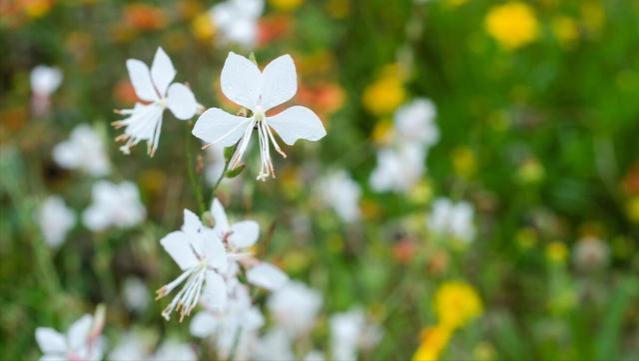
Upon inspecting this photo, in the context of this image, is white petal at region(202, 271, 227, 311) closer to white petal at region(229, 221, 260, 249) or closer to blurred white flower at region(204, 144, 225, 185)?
white petal at region(229, 221, 260, 249)

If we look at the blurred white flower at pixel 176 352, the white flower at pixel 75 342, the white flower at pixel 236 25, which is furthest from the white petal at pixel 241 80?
the white flower at pixel 236 25

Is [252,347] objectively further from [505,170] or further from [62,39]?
[62,39]

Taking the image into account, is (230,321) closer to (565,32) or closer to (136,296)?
(136,296)

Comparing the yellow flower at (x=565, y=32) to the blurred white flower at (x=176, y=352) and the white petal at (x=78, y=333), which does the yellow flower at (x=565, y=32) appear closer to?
the blurred white flower at (x=176, y=352)

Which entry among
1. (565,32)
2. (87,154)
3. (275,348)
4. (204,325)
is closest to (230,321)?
(204,325)

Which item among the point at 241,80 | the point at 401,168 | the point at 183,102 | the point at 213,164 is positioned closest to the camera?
the point at 241,80

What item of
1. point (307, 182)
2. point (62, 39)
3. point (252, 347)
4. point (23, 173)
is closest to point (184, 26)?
point (62, 39)
